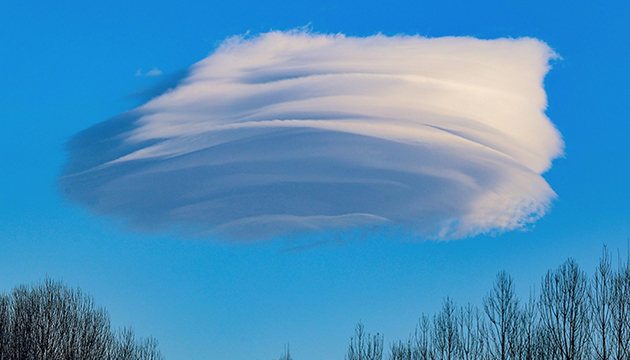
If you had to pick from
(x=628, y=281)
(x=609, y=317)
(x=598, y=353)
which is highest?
(x=628, y=281)

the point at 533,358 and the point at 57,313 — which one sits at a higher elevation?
the point at 57,313

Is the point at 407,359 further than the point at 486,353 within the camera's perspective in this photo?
Yes

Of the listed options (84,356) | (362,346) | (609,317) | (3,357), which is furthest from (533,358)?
(3,357)

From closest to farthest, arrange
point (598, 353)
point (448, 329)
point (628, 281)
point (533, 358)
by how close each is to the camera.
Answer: point (598, 353) → point (628, 281) → point (533, 358) → point (448, 329)

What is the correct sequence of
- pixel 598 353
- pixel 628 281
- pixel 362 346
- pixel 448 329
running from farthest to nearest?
pixel 362 346 → pixel 448 329 → pixel 628 281 → pixel 598 353

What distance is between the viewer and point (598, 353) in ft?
61.7

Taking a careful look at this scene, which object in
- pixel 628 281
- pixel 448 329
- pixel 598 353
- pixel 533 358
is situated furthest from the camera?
pixel 448 329

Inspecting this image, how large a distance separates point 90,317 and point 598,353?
23118mm

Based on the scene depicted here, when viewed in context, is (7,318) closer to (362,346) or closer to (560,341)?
(362,346)

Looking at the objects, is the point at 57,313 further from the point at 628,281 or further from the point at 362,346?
the point at 628,281

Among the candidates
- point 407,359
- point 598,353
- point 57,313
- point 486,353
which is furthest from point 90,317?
point 598,353

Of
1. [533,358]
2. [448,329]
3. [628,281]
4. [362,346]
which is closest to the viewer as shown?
[628,281]

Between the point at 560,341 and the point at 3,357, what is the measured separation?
82.5 feet

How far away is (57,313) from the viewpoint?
2864 cm
